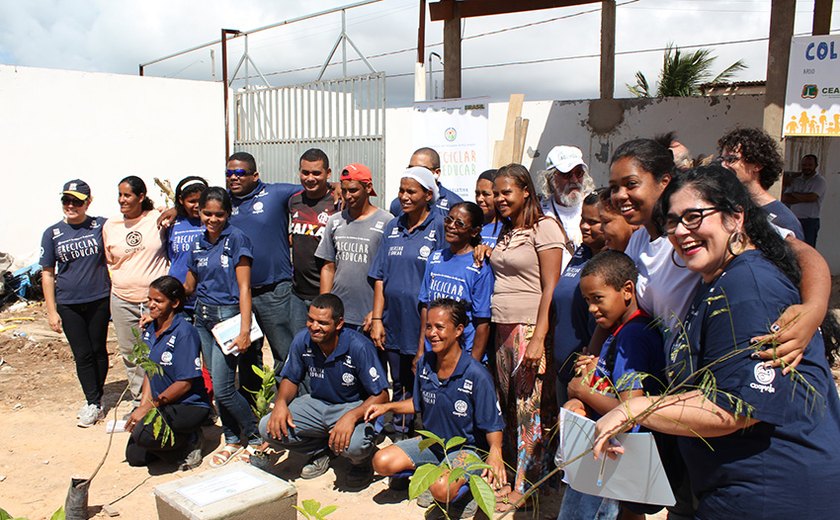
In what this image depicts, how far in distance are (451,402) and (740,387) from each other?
7.01 feet

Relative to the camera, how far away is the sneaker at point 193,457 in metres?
4.57

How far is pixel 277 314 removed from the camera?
16.3ft

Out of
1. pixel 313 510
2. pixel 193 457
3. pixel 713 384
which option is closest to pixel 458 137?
pixel 193 457

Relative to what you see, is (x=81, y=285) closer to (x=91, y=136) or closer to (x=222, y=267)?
(x=222, y=267)

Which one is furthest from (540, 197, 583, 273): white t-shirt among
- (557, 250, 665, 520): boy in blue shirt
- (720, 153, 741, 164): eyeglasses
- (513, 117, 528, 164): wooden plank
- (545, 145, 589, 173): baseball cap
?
(513, 117, 528, 164): wooden plank

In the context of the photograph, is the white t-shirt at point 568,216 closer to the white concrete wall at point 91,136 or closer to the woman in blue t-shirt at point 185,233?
the woman in blue t-shirt at point 185,233

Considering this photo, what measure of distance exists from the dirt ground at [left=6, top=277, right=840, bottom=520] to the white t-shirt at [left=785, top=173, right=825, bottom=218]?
2.59 meters

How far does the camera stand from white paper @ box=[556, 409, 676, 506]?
6.40 feet

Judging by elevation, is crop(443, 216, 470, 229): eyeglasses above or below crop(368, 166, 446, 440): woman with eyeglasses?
above

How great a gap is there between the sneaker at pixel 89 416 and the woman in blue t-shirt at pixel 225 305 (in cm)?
139

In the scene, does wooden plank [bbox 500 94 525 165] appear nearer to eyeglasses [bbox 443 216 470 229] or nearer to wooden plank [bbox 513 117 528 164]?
wooden plank [bbox 513 117 528 164]

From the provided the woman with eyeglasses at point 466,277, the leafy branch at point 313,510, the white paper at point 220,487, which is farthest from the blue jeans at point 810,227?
the leafy branch at point 313,510

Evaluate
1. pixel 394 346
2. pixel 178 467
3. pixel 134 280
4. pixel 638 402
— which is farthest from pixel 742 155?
pixel 134 280

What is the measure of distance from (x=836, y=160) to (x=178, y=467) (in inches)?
324
